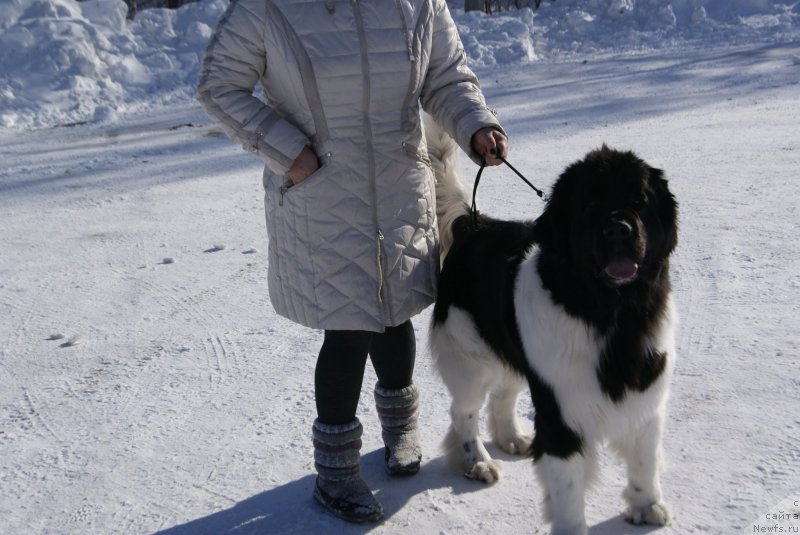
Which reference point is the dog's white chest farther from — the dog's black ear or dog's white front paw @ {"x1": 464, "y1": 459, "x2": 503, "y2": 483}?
dog's white front paw @ {"x1": 464, "y1": 459, "x2": 503, "y2": 483}

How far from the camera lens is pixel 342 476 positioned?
3047 mm

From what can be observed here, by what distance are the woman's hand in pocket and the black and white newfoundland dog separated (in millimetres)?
681

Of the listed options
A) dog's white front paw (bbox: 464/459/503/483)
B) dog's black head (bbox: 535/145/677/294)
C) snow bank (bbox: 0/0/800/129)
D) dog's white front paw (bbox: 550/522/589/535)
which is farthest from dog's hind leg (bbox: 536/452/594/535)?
snow bank (bbox: 0/0/800/129)

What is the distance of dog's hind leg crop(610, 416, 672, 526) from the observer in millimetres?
2818

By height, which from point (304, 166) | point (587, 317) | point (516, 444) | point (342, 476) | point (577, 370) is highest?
point (304, 166)

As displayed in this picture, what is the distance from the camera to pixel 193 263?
17.9 ft

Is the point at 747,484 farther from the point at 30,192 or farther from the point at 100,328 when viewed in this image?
the point at 30,192

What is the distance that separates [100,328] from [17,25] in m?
9.50

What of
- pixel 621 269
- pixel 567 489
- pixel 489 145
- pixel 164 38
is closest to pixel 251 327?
pixel 489 145

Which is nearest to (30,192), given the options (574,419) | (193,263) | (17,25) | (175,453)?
(193,263)

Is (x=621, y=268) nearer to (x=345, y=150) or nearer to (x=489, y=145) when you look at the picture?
(x=489, y=145)

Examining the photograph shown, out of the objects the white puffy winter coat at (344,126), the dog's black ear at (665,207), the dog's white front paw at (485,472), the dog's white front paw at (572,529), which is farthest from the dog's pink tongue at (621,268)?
the dog's white front paw at (485,472)

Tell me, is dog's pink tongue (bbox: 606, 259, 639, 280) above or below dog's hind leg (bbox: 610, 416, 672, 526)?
above

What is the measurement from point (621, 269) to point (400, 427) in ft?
3.91
